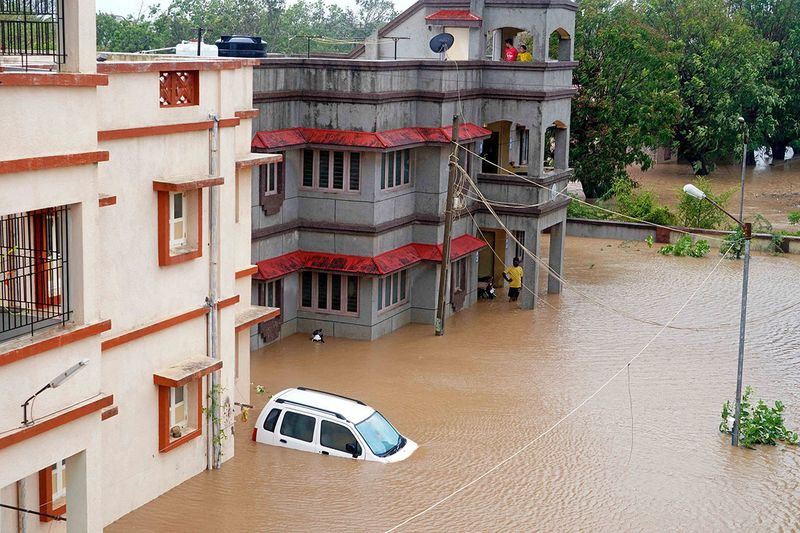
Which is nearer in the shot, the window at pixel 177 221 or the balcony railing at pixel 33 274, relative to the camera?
the balcony railing at pixel 33 274

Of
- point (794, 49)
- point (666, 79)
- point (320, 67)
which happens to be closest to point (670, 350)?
point (320, 67)

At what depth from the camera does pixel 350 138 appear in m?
24.8

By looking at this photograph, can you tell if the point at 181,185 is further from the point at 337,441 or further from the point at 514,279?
the point at 514,279

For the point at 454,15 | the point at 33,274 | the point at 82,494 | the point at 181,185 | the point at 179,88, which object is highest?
the point at 454,15

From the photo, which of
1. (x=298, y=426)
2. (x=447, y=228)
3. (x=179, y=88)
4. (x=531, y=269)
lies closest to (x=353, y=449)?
(x=298, y=426)

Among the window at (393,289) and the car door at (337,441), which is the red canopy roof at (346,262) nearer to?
the window at (393,289)

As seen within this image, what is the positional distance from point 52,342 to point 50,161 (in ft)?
5.90

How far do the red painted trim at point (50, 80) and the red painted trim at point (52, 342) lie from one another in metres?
2.47

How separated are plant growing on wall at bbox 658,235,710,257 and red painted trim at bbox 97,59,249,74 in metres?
21.9

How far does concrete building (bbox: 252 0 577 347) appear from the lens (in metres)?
24.7

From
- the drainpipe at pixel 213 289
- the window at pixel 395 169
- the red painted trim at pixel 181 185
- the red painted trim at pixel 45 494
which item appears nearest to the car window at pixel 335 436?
the drainpipe at pixel 213 289

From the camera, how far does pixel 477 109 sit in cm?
2866

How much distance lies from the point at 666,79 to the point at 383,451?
102 feet

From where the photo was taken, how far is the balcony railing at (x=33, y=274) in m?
12.0
